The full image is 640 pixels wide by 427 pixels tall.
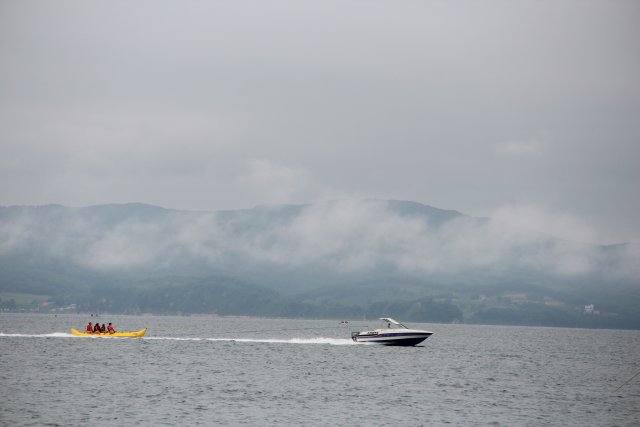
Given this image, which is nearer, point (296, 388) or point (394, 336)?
point (296, 388)

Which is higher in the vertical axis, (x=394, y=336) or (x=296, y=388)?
(x=394, y=336)

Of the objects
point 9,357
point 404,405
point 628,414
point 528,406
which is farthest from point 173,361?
point 628,414

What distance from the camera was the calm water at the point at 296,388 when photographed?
72.1 metres

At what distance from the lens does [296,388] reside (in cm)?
9275

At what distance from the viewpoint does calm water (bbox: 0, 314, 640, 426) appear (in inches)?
2837

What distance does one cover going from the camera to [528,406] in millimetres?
82812

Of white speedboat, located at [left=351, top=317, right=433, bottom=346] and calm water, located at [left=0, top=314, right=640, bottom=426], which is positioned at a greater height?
white speedboat, located at [left=351, top=317, right=433, bottom=346]

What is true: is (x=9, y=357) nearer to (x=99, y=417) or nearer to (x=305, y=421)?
(x=99, y=417)

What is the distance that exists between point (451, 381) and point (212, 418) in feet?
144

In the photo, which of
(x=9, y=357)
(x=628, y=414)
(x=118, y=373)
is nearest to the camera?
(x=628, y=414)

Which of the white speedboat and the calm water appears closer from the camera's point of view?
the calm water

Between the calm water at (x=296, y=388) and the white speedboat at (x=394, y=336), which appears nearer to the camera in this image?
the calm water at (x=296, y=388)

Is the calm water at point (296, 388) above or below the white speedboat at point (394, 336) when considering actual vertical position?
below

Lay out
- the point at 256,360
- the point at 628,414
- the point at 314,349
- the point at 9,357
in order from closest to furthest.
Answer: the point at 628,414
the point at 9,357
the point at 256,360
the point at 314,349
